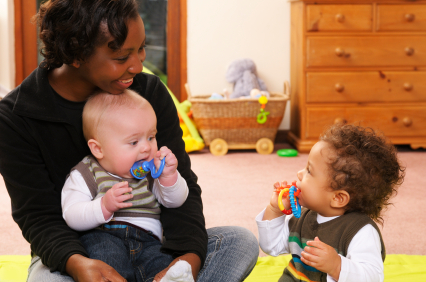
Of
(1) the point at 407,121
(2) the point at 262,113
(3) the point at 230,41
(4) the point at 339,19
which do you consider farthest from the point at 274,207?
(3) the point at 230,41

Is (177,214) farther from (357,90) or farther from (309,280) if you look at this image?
(357,90)

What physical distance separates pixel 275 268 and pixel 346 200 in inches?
21.6

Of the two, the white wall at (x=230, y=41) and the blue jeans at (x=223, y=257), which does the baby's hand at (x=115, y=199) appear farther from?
the white wall at (x=230, y=41)

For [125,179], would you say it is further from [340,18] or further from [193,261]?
[340,18]

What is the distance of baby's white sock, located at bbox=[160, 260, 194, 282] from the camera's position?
0.89 metres

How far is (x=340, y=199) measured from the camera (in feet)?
3.30

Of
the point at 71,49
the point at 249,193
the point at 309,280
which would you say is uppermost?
the point at 71,49

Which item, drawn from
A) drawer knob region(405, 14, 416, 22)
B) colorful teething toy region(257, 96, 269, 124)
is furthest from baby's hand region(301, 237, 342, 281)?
drawer knob region(405, 14, 416, 22)

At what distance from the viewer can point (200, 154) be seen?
3.15 meters

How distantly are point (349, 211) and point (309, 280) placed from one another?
18cm

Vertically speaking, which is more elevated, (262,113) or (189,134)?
(262,113)

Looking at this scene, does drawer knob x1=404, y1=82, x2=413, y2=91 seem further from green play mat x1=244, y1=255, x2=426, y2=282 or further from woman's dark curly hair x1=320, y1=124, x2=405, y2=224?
woman's dark curly hair x1=320, y1=124, x2=405, y2=224

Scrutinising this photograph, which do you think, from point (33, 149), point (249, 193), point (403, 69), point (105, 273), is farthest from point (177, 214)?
point (403, 69)

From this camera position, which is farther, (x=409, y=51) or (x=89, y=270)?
(x=409, y=51)
